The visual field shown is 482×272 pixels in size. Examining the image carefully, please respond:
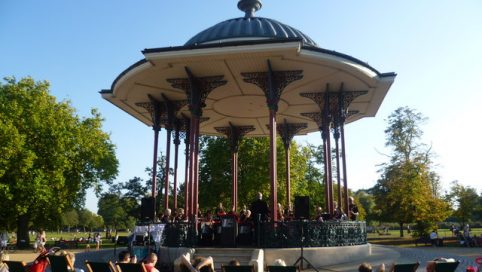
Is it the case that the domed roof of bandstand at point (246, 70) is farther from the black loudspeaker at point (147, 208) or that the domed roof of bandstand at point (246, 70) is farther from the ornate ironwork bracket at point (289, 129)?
the black loudspeaker at point (147, 208)

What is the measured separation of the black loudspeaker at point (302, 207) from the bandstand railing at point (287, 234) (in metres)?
0.31

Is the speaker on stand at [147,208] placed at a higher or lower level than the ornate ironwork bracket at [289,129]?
→ lower

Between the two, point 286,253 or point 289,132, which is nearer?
point 286,253

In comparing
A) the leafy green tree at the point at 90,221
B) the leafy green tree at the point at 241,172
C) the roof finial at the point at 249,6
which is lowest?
the leafy green tree at the point at 90,221

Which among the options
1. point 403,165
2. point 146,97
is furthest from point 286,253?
point 403,165

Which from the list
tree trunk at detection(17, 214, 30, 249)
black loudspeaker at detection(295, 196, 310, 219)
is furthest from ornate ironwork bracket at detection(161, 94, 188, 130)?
tree trunk at detection(17, 214, 30, 249)

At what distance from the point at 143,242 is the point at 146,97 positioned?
7796 millimetres

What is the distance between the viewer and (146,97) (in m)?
20.9

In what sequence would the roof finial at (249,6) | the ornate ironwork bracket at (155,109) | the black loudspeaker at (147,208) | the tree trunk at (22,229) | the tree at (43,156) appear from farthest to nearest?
the tree trunk at (22,229)
the tree at (43,156)
the roof finial at (249,6)
the ornate ironwork bracket at (155,109)
the black loudspeaker at (147,208)

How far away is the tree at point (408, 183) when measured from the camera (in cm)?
3797

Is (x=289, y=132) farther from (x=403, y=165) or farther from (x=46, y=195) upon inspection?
(x=403, y=165)

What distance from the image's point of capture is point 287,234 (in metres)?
14.4

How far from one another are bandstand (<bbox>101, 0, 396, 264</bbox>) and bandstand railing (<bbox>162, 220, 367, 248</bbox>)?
0.03m

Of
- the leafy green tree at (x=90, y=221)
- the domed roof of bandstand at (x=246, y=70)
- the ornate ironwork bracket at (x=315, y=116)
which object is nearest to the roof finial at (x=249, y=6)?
the domed roof of bandstand at (x=246, y=70)
